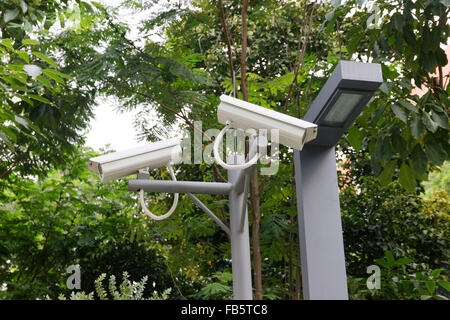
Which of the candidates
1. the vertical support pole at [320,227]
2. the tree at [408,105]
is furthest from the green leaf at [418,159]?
the vertical support pole at [320,227]

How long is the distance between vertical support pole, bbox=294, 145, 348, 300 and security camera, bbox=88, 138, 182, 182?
47cm

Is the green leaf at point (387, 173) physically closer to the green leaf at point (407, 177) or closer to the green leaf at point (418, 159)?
the green leaf at point (407, 177)

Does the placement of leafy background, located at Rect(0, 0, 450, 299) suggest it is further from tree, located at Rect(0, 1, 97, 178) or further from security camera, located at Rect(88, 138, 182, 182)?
security camera, located at Rect(88, 138, 182, 182)

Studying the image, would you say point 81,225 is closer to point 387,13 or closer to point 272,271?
point 272,271

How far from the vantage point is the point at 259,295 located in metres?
2.70

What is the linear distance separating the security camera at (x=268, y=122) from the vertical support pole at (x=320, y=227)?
0.98ft

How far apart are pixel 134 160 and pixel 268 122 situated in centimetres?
60

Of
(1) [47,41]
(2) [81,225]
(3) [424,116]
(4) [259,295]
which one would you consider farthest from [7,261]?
(3) [424,116]

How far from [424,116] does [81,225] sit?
167 inches

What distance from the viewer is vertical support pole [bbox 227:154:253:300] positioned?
2.34 meters

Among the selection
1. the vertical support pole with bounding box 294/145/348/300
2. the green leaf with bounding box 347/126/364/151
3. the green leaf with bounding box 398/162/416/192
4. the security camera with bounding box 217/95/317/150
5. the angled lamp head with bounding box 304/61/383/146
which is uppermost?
the green leaf with bounding box 347/126/364/151

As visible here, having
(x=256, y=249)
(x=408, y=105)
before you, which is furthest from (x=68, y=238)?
(x=408, y=105)

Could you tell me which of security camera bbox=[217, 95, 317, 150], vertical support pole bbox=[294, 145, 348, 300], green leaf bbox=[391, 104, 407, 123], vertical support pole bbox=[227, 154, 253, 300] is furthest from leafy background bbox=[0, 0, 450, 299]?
security camera bbox=[217, 95, 317, 150]

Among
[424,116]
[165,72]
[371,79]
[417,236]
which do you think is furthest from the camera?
[417,236]
